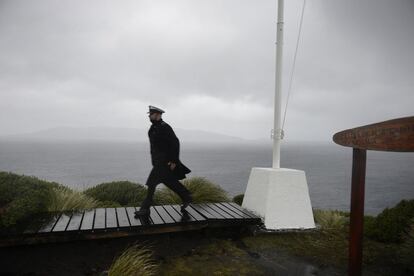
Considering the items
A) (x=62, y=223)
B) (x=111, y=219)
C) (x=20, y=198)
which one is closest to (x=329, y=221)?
(x=111, y=219)

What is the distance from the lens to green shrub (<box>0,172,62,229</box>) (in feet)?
16.5

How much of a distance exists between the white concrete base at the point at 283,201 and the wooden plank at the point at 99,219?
10.8 ft

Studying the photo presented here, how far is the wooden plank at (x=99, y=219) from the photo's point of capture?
5.05 meters

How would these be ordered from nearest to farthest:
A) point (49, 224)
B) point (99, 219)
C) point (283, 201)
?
point (49, 224), point (99, 219), point (283, 201)

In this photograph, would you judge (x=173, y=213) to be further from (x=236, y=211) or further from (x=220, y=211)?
(x=236, y=211)

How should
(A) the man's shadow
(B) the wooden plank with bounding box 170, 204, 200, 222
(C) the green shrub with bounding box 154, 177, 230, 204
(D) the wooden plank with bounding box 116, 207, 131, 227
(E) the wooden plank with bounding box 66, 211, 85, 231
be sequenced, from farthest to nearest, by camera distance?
(C) the green shrub with bounding box 154, 177, 230, 204, (B) the wooden plank with bounding box 170, 204, 200, 222, (A) the man's shadow, (D) the wooden plank with bounding box 116, 207, 131, 227, (E) the wooden plank with bounding box 66, 211, 85, 231

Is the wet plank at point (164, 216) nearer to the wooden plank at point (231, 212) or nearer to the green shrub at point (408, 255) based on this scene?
the wooden plank at point (231, 212)

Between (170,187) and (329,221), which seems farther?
(329,221)

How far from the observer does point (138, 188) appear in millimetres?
9992

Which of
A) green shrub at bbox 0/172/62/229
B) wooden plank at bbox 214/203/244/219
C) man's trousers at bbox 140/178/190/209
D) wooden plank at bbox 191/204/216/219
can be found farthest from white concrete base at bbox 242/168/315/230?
green shrub at bbox 0/172/62/229

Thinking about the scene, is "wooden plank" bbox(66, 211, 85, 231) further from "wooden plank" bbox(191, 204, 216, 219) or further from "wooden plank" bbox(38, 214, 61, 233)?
"wooden plank" bbox(191, 204, 216, 219)

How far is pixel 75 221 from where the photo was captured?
5387 mm

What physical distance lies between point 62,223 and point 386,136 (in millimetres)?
5058

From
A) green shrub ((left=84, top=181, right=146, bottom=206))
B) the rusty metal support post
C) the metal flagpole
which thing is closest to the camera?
the rusty metal support post
